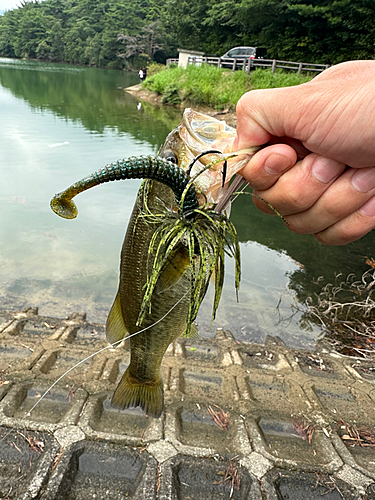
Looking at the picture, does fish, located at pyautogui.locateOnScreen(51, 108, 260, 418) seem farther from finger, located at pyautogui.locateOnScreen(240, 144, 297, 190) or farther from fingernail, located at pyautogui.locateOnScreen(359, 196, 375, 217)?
fingernail, located at pyautogui.locateOnScreen(359, 196, 375, 217)

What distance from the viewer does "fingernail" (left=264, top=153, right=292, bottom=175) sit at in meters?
1.75

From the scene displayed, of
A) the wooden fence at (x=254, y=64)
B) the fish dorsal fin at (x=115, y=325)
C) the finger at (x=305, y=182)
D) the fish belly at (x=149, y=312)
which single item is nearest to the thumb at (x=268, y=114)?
the finger at (x=305, y=182)

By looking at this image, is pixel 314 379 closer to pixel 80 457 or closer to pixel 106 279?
pixel 80 457

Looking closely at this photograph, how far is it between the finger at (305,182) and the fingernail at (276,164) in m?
0.09

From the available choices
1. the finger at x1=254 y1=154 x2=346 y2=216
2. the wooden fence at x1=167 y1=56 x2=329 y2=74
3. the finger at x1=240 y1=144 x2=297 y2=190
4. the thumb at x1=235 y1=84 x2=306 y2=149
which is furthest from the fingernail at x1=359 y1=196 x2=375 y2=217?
the wooden fence at x1=167 y1=56 x2=329 y2=74

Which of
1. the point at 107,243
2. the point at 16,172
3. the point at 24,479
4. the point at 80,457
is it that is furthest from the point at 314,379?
the point at 16,172

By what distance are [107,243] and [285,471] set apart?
5730 mm

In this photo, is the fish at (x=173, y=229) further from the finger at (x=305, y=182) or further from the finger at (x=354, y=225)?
→ the finger at (x=354, y=225)

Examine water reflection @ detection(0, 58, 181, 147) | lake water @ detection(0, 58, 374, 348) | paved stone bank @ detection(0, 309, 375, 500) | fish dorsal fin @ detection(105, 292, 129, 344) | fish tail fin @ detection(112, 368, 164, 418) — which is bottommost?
lake water @ detection(0, 58, 374, 348)

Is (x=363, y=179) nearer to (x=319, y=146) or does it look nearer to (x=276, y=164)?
(x=319, y=146)

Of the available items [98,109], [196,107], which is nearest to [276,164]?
[196,107]

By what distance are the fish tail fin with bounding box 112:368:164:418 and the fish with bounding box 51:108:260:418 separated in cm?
13

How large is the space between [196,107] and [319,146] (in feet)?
76.0

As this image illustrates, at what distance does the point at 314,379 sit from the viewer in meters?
3.63
